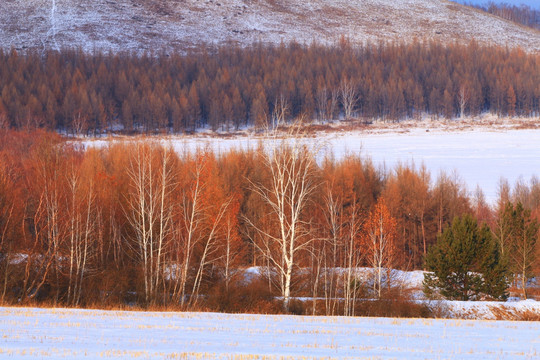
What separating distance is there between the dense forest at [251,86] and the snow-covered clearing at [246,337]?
88476 mm

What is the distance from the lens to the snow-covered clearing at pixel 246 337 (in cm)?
1540

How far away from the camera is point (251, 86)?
13712 centimetres

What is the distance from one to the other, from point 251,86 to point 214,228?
106 m

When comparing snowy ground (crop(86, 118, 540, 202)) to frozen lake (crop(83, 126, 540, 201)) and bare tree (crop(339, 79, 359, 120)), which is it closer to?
frozen lake (crop(83, 126, 540, 201))

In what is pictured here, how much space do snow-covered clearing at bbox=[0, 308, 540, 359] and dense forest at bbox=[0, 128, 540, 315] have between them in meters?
7.24

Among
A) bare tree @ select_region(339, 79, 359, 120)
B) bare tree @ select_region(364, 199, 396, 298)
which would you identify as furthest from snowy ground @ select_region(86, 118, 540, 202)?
bare tree @ select_region(364, 199, 396, 298)

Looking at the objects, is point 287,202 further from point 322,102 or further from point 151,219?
point 322,102

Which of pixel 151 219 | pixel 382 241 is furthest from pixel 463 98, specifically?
pixel 151 219

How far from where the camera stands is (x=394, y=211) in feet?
191

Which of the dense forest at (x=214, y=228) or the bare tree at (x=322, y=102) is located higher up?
the bare tree at (x=322, y=102)

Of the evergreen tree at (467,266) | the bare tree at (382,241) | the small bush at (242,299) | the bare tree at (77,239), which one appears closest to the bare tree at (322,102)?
the bare tree at (382,241)

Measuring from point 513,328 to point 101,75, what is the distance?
130 meters

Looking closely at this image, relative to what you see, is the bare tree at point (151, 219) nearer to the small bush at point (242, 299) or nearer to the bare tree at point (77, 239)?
the bare tree at point (77, 239)

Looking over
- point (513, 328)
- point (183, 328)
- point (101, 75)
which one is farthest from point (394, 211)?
point (101, 75)
